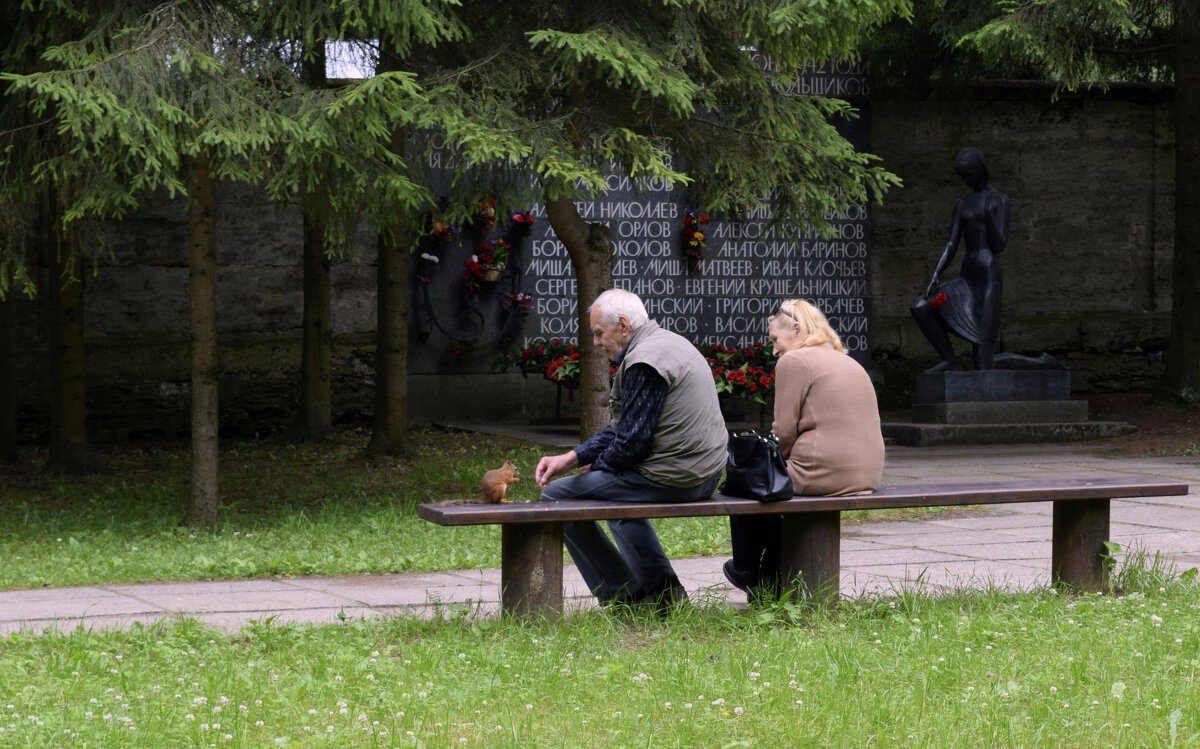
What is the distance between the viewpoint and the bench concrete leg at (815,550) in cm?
574

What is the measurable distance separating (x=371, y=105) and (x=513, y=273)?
9155 millimetres

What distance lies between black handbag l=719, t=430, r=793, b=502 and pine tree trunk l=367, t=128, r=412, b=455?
7.32 m

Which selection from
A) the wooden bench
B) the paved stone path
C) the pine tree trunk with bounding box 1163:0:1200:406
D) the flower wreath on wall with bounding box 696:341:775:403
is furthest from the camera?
the pine tree trunk with bounding box 1163:0:1200:406

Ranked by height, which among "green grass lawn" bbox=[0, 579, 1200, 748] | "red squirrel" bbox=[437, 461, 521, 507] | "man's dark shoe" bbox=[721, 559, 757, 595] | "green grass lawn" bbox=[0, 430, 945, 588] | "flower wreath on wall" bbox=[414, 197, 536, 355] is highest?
"flower wreath on wall" bbox=[414, 197, 536, 355]

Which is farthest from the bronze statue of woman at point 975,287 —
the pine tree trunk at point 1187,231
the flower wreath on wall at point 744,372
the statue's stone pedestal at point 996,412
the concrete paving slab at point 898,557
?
the concrete paving slab at point 898,557

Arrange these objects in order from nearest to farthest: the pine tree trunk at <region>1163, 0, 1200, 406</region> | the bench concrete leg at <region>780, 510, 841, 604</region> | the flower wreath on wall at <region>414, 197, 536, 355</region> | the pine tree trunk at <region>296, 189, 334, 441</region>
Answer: the bench concrete leg at <region>780, 510, 841, 604</region>
the pine tree trunk at <region>296, 189, 334, 441</region>
the pine tree trunk at <region>1163, 0, 1200, 406</region>
the flower wreath on wall at <region>414, 197, 536, 355</region>

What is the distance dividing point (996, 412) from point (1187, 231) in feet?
10.7

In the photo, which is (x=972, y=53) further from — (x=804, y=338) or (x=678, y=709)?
(x=678, y=709)

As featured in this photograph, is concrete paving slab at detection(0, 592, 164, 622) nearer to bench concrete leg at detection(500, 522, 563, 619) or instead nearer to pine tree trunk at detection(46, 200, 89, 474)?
bench concrete leg at detection(500, 522, 563, 619)

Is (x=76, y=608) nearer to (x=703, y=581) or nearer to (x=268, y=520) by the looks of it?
(x=703, y=581)

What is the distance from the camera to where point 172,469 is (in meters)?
12.9

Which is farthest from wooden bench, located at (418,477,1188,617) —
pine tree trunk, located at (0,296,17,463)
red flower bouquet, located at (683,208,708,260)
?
red flower bouquet, located at (683,208,708,260)

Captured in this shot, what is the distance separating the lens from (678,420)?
5.45m

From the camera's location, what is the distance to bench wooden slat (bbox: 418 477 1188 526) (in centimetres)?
511
